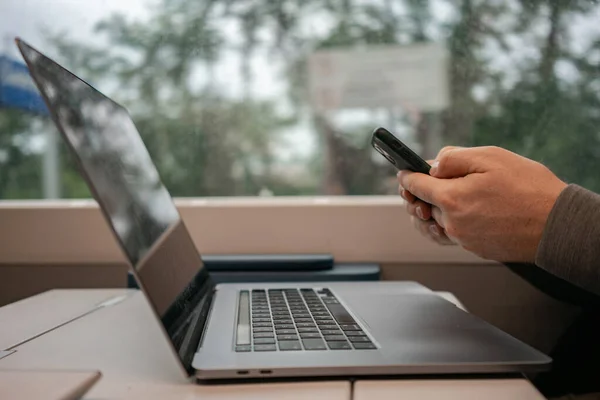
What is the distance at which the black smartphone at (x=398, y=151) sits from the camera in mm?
621

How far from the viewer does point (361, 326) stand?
1.93 ft

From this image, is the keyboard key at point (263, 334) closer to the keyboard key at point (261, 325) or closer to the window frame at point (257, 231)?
the keyboard key at point (261, 325)

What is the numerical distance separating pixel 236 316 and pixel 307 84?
2.55 feet

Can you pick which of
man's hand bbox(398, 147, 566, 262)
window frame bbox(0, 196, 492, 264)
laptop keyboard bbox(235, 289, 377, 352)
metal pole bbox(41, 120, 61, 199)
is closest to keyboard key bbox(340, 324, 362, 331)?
laptop keyboard bbox(235, 289, 377, 352)

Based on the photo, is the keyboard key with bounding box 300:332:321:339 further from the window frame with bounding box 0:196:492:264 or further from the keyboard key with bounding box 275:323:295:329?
the window frame with bounding box 0:196:492:264

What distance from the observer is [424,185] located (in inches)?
24.1

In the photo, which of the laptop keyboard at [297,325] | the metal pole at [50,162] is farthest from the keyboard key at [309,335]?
the metal pole at [50,162]

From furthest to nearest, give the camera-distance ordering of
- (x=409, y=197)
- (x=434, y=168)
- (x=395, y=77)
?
(x=395, y=77) < (x=409, y=197) < (x=434, y=168)

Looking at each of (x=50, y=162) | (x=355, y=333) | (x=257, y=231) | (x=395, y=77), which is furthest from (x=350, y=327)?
(x=50, y=162)

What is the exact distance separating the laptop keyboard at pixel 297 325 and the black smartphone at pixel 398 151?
0.65 feet

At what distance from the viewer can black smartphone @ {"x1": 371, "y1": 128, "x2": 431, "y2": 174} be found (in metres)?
0.62

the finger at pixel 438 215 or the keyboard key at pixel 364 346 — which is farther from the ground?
the finger at pixel 438 215

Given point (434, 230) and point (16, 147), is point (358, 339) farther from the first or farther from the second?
point (16, 147)

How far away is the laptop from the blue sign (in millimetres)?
762
